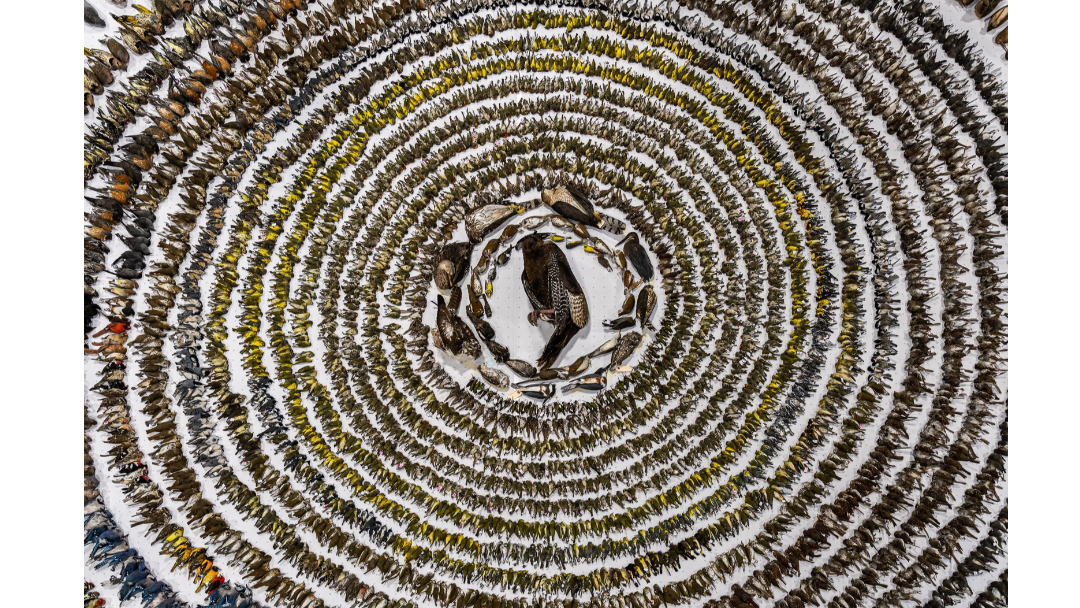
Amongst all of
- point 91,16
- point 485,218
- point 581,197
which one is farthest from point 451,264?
point 91,16

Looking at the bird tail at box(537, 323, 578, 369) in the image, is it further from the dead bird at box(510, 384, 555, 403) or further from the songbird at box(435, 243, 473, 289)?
the songbird at box(435, 243, 473, 289)

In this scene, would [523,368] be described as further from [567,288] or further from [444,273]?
[444,273]

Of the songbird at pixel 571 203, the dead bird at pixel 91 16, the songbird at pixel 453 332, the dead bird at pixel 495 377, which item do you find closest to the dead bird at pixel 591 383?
the dead bird at pixel 495 377

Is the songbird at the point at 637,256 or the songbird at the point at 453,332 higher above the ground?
the songbird at the point at 637,256

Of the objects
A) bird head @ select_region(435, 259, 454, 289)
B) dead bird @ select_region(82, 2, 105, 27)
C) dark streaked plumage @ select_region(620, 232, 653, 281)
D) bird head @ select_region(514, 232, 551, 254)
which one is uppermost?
dead bird @ select_region(82, 2, 105, 27)

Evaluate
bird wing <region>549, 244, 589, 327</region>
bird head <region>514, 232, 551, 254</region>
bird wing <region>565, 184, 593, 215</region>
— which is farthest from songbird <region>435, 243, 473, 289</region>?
bird wing <region>565, 184, 593, 215</region>

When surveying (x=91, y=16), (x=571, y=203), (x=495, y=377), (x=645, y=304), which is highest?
(x=91, y=16)

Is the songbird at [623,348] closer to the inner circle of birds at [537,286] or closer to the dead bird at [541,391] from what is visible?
the inner circle of birds at [537,286]
